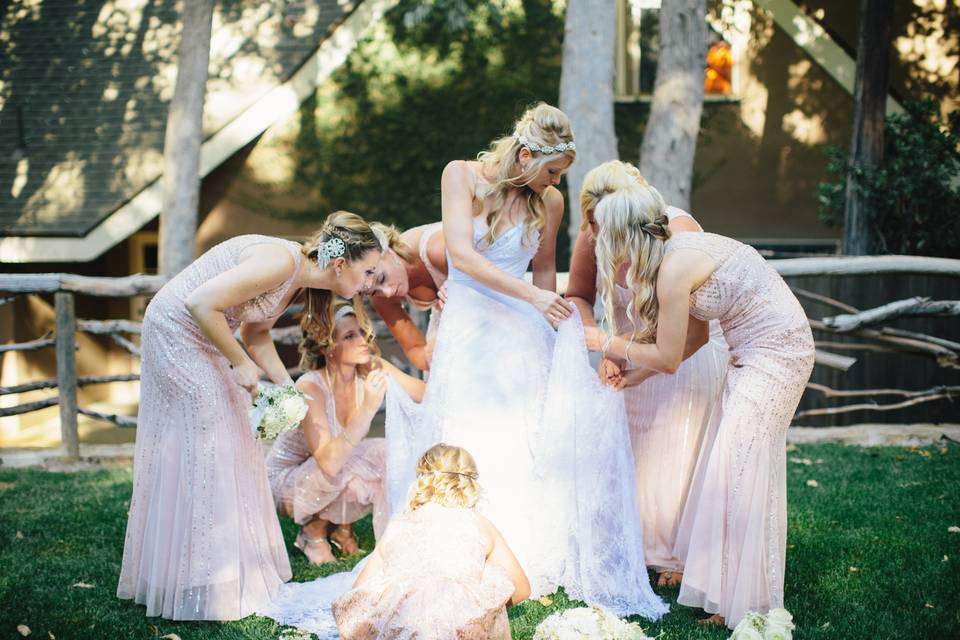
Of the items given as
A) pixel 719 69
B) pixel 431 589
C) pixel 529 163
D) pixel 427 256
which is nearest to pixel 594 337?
pixel 529 163

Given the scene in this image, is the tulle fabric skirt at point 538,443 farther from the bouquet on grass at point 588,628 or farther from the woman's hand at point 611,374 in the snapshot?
the bouquet on grass at point 588,628

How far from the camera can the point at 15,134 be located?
11758 millimetres

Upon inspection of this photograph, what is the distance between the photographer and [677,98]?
8266mm

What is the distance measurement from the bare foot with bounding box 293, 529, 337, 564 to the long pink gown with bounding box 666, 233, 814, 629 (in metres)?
1.87

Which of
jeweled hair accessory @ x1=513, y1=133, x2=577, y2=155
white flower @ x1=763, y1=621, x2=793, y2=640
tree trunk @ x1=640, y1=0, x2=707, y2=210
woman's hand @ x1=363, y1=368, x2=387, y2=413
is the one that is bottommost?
white flower @ x1=763, y1=621, x2=793, y2=640

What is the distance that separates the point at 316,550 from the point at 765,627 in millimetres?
2519

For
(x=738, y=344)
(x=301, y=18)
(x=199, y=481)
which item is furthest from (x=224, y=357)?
(x=301, y=18)

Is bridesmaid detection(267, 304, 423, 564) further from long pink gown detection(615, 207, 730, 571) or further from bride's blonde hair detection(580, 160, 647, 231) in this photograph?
A: bride's blonde hair detection(580, 160, 647, 231)

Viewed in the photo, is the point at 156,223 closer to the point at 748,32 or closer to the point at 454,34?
the point at 454,34

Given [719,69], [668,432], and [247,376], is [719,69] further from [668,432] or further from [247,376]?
[247,376]

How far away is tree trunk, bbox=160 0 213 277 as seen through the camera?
9.42m

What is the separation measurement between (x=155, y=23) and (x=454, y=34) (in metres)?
3.88

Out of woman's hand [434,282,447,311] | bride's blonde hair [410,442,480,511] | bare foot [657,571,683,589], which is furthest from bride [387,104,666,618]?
bride's blonde hair [410,442,480,511]

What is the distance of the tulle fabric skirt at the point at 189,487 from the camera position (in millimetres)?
4016
